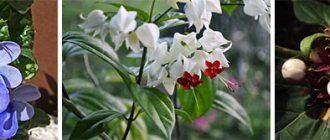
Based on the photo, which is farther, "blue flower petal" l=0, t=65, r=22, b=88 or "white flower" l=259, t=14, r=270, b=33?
"white flower" l=259, t=14, r=270, b=33

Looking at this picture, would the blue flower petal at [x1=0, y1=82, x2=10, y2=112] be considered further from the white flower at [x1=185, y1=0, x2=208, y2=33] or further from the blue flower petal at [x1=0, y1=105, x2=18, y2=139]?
the white flower at [x1=185, y1=0, x2=208, y2=33]

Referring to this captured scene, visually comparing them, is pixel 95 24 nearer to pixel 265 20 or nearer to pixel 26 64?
pixel 26 64

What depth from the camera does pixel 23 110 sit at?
115cm

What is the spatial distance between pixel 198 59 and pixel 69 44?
282 mm

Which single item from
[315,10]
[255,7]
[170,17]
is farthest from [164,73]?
[315,10]

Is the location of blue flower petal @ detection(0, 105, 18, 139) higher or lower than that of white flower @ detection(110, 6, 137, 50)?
lower

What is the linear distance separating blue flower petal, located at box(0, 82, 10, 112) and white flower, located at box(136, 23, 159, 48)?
0.30m

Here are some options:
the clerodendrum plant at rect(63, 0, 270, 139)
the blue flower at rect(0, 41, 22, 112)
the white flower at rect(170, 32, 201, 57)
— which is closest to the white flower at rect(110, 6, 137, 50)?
the clerodendrum plant at rect(63, 0, 270, 139)

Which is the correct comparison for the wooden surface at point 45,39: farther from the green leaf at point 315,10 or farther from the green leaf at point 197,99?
the green leaf at point 315,10

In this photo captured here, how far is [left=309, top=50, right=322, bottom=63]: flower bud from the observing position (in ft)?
4.13

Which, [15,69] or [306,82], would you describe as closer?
[15,69]

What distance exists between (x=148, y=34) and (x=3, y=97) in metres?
0.32

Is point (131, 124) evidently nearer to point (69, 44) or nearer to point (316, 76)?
point (69, 44)

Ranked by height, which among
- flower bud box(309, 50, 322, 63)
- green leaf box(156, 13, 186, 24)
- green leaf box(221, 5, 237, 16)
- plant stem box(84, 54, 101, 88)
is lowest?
plant stem box(84, 54, 101, 88)
